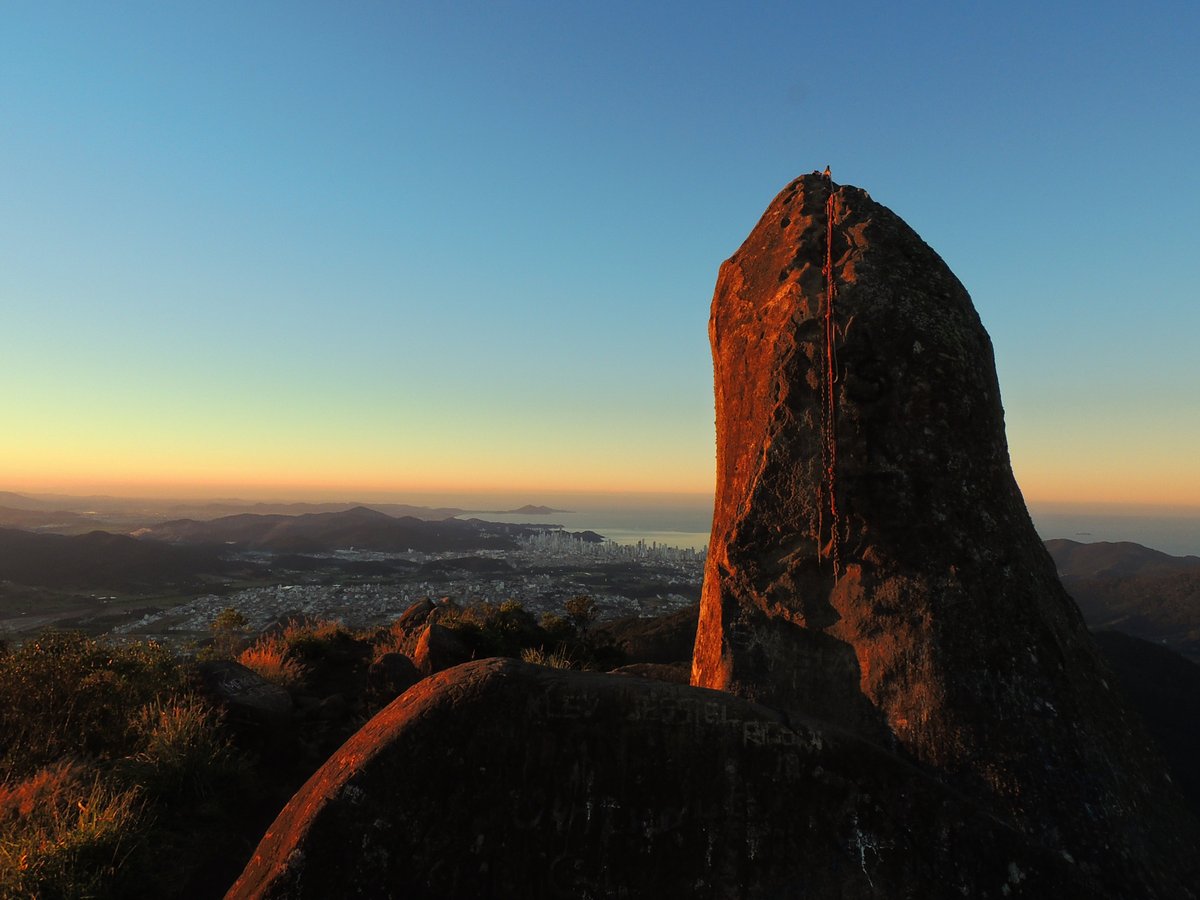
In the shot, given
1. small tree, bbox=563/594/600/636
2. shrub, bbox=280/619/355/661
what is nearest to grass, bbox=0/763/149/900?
shrub, bbox=280/619/355/661

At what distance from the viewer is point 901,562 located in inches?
178

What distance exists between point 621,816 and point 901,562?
268cm

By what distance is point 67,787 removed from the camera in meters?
5.65

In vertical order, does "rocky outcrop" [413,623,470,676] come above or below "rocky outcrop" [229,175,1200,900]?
below

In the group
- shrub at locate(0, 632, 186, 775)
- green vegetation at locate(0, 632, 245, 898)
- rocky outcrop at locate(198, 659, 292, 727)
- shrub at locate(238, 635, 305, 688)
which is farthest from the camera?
shrub at locate(238, 635, 305, 688)

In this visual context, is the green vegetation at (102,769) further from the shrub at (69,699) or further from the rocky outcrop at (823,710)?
the rocky outcrop at (823,710)

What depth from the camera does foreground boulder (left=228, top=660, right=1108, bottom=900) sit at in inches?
118

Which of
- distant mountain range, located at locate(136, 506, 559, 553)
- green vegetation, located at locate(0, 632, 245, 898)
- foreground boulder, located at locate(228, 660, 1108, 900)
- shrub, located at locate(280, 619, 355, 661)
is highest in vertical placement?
foreground boulder, located at locate(228, 660, 1108, 900)

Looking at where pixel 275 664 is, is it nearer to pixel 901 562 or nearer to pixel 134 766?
pixel 134 766

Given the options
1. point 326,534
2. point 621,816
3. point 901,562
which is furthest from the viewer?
point 326,534

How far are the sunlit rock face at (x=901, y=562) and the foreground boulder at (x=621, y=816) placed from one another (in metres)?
0.80

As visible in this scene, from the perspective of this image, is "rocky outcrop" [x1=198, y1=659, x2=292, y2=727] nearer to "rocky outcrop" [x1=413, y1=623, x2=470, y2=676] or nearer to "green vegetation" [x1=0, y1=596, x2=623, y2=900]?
"green vegetation" [x1=0, y1=596, x2=623, y2=900]

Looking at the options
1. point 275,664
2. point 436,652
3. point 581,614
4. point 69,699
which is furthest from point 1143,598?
point 69,699

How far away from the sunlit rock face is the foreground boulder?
31.6 inches
